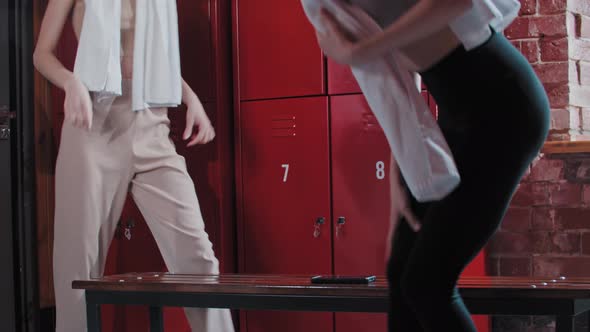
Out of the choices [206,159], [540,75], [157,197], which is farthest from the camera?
[206,159]

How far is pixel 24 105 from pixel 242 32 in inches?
38.9

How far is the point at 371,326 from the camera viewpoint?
303cm

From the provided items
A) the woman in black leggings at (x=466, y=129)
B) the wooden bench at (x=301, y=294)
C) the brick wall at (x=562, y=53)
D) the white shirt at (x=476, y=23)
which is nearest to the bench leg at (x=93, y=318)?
the wooden bench at (x=301, y=294)

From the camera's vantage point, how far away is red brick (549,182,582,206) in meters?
2.90

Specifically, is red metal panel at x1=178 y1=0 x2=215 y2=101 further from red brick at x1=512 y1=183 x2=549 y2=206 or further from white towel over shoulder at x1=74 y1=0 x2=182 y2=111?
red brick at x1=512 y1=183 x2=549 y2=206

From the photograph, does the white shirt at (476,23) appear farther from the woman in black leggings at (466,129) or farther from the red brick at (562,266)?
the red brick at (562,266)

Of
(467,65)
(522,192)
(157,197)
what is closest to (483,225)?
(467,65)

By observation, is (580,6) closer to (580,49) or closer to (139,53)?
(580,49)

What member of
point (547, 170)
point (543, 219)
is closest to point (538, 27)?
point (547, 170)

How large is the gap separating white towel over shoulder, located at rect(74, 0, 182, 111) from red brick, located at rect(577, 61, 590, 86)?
1.48m

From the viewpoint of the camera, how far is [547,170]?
9.68 feet

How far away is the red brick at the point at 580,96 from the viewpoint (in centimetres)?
290

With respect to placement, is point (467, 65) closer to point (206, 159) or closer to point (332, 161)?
point (332, 161)

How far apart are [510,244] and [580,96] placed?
0.61m
